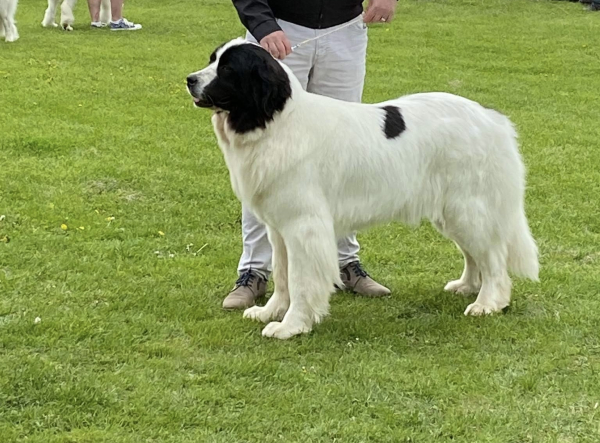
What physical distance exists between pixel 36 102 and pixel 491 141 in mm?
6257

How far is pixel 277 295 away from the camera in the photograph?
4.72 metres

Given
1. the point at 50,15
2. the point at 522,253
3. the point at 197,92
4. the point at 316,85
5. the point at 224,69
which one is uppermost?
the point at 224,69

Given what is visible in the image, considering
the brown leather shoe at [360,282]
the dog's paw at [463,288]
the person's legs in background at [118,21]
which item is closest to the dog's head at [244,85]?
the brown leather shoe at [360,282]

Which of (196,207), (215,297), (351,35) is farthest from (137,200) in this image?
(351,35)

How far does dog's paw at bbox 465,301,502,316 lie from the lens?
4.71m

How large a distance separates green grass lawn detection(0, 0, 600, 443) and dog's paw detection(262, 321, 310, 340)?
51mm

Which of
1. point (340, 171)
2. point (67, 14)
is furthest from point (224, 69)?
point (67, 14)

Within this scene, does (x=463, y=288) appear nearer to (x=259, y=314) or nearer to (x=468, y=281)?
(x=468, y=281)

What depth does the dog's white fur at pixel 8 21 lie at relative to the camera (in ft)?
43.7

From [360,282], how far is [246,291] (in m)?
0.68

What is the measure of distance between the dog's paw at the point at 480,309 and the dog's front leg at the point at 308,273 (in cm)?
81

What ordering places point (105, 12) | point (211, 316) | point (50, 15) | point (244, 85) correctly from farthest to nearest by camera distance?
point (105, 12) < point (50, 15) < point (211, 316) < point (244, 85)

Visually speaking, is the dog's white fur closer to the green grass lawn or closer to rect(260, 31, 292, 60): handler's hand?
the green grass lawn

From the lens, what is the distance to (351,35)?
4.91m
